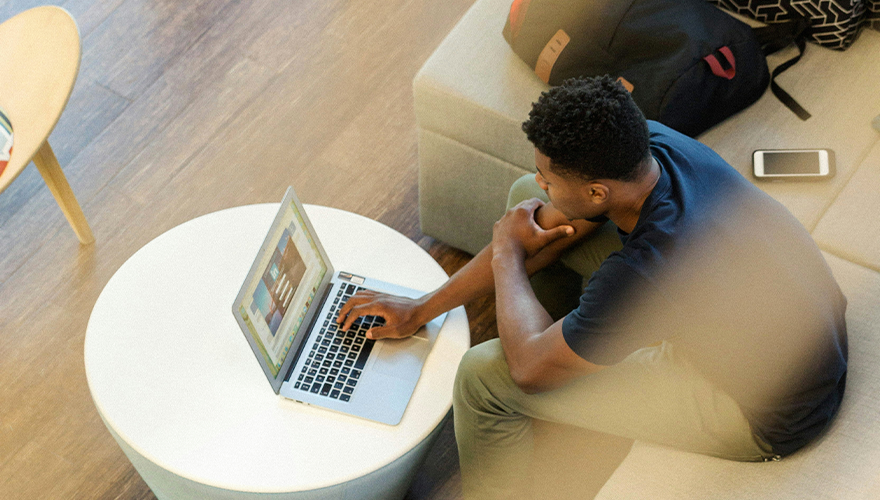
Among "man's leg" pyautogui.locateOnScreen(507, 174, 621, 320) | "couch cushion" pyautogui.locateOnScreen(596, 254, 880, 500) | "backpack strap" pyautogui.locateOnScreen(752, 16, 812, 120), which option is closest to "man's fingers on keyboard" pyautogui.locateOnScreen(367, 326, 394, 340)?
"man's leg" pyautogui.locateOnScreen(507, 174, 621, 320)

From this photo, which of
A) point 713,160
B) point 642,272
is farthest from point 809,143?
point 642,272

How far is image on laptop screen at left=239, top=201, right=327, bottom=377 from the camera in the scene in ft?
4.40

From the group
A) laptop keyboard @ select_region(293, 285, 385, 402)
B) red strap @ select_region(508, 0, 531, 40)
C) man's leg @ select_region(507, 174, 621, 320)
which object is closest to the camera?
laptop keyboard @ select_region(293, 285, 385, 402)

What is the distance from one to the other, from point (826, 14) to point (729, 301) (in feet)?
3.52

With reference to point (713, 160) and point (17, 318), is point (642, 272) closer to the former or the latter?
point (713, 160)

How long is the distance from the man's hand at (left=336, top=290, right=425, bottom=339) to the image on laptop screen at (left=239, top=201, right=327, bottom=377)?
81 millimetres

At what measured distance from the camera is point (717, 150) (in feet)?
5.96

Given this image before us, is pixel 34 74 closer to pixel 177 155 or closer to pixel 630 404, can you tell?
pixel 177 155

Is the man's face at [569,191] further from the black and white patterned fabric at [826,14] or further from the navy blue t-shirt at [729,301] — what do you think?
the black and white patterned fabric at [826,14]

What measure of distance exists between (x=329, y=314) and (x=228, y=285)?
21 cm

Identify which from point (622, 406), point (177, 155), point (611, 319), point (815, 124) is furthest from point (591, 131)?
point (177, 155)

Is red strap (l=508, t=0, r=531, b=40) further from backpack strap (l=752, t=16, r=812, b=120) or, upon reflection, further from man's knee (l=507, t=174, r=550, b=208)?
backpack strap (l=752, t=16, r=812, b=120)

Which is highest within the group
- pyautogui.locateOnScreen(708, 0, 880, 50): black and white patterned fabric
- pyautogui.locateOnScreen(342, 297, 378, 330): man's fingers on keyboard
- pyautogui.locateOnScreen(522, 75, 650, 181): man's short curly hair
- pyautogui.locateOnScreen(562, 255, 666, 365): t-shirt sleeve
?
pyautogui.locateOnScreen(522, 75, 650, 181): man's short curly hair

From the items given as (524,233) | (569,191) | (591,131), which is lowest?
(524,233)
